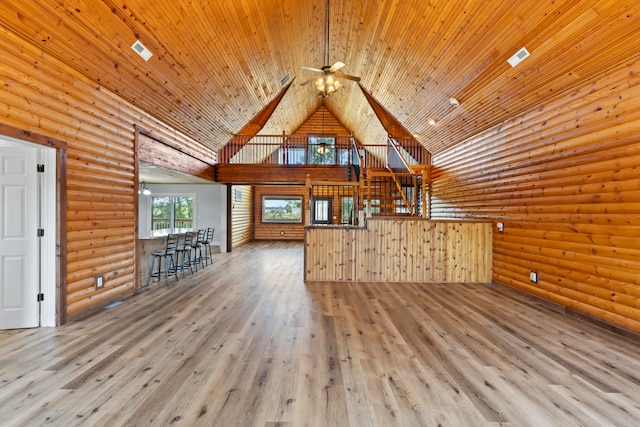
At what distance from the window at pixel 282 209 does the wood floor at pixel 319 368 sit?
9.17m

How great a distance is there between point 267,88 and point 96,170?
174 inches

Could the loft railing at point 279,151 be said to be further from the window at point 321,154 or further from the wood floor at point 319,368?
the wood floor at point 319,368

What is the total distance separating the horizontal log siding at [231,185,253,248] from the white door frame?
22.0 ft

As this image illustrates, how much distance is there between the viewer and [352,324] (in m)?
3.48

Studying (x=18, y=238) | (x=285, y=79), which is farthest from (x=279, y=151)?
(x=18, y=238)

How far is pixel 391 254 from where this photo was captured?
5.69 meters

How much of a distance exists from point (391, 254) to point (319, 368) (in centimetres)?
355

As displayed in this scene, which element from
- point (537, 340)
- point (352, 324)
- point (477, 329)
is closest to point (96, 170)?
point (352, 324)

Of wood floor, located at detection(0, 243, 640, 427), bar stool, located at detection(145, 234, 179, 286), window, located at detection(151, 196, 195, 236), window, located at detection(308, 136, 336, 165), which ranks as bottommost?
wood floor, located at detection(0, 243, 640, 427)

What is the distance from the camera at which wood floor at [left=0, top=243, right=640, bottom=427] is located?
74.7 inches

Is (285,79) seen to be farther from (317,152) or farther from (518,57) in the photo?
(518,57)

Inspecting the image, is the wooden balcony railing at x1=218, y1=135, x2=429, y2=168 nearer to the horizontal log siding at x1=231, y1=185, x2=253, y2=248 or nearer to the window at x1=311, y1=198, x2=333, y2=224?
the horizontal log siding at x1=231, y1=185, x2=253, y2=248

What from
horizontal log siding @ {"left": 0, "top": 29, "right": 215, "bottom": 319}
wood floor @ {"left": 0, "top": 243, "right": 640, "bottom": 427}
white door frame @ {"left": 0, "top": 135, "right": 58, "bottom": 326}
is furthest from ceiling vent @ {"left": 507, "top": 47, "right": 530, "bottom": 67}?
white door frame @ {"left": 0, "top": 135, "right": 58, "bottom": 326}

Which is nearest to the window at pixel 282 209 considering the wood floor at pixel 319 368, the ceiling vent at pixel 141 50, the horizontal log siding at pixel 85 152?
the horizontal log siding at pixel 85 152
